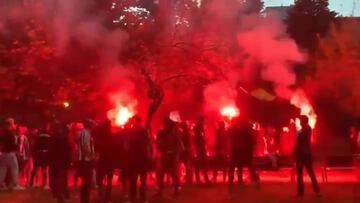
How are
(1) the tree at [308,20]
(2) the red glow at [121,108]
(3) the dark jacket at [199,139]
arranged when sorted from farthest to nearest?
(1) the tree at [308,20] < (2) the red glow at [121,108] < (3) the dark jacket at [199,139]

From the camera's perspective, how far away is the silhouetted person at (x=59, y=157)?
15.4m

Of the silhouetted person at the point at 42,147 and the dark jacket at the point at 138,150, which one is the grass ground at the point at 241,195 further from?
the dark jacket at the point at 138,150

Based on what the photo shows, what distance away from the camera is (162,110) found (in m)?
37.4

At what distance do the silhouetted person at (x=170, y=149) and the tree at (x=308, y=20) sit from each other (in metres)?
33.7

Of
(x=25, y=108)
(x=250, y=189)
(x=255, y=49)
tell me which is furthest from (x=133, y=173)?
(x=25, y=108)

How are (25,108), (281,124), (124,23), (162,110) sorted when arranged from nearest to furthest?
(124,23), (25,108), (162,110), (281,124)

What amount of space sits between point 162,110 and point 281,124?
37.4 ft

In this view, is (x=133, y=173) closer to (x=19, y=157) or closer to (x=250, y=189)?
(x=250, y=189)

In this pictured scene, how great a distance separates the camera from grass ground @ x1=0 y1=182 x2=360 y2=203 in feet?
49.2

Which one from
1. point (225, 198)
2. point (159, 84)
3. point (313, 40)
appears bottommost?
point (225, 198)

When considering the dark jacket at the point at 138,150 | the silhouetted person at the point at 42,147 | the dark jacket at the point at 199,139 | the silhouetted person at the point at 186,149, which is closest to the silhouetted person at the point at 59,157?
the silhouetted person at the point at 42,147

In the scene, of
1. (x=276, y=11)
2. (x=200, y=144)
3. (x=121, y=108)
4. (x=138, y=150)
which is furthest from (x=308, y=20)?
(x=138, y=150)

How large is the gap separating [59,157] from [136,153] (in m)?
2.26

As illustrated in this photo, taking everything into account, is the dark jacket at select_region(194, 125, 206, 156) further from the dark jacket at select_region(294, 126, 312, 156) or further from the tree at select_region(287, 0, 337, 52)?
the tree at select_region(287, 0, 337, 52)
